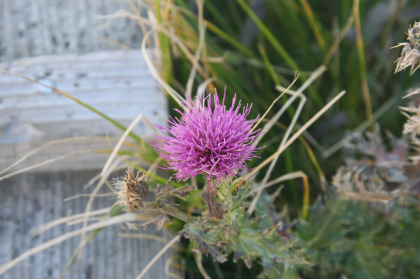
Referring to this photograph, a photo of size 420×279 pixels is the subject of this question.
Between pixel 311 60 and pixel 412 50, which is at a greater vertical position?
pixel 311 60

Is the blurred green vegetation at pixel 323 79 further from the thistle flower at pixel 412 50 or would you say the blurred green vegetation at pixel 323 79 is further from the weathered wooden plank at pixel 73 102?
the thistle flower at pixel 412 50

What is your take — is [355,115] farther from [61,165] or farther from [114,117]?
[61,165]

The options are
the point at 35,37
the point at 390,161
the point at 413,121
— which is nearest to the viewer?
the point at 413,121

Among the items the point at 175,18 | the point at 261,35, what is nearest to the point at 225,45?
the point at 261,35

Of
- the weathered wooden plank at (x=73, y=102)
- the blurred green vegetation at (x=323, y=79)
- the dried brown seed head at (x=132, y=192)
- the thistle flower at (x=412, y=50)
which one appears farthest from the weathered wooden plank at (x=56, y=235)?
the thistle flower at (x=412, y=50)

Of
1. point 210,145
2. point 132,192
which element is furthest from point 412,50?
point 132,192

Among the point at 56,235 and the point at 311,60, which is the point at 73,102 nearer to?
the point at 56,235
